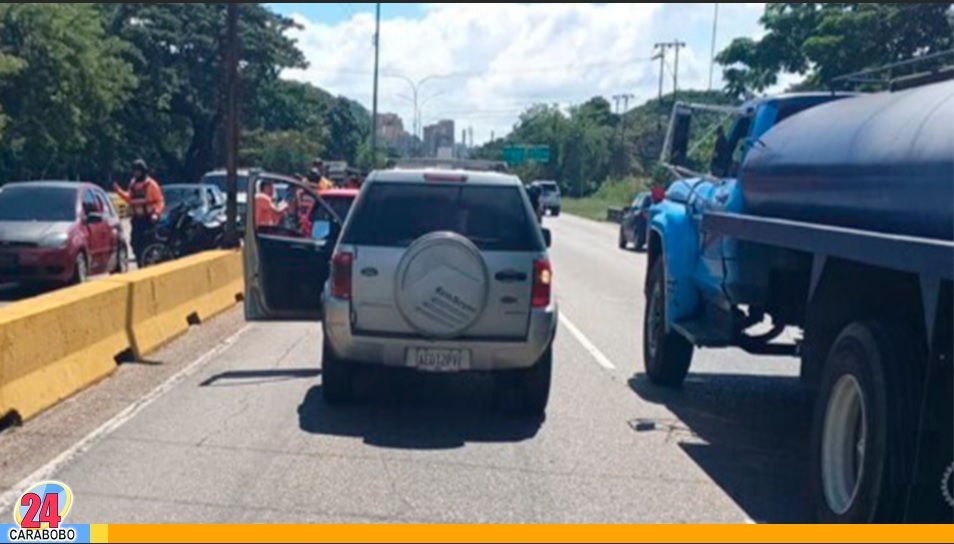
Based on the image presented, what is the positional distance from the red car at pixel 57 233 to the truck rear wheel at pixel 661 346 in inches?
350

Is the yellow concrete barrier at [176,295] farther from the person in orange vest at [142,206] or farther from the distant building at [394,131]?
the distant building at [394,131]

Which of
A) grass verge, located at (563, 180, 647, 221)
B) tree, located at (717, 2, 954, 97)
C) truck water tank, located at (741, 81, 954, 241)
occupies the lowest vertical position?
grass verge, located at (563, 180, 647, 221)

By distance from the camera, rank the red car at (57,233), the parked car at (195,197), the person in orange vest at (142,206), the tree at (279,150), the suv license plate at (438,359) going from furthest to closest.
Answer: the tree at (279,150), the parked car at (195,197), the person in orange vest at (142,206), the red car at (57,233), the suv license plate at (438,359)

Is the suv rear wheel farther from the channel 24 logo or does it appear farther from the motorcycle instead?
the motorcycle

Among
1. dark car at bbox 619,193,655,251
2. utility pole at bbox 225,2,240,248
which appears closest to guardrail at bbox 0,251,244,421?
utility pole at bbox 225,2,240,248

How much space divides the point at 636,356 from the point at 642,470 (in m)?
5.15

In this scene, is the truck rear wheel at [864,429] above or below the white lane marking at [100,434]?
above

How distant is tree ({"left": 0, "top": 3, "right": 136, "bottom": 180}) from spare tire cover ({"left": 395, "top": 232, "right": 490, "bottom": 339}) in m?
28.9

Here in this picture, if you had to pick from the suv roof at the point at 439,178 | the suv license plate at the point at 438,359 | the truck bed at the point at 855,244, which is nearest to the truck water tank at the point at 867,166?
the truck bed at the point at 855,244

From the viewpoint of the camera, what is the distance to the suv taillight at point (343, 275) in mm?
8617

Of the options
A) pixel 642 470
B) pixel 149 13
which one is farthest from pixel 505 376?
pixel 149 13

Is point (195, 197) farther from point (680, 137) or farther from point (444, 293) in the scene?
point (444, 293)

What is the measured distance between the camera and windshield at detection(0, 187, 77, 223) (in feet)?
55.2

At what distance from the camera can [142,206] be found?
19.0 meters
